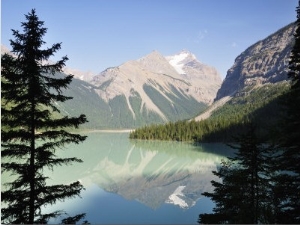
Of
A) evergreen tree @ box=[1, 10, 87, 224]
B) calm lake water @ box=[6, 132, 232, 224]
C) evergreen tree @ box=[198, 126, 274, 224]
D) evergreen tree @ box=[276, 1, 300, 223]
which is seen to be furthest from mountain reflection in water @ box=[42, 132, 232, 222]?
evergreen tree @ box=[1, 10, 87, 224]

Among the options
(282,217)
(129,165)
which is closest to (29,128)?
(282,217)

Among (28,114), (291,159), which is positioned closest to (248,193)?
(291,159)

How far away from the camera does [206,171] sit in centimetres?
8469

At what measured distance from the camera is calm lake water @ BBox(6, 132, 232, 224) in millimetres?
43812

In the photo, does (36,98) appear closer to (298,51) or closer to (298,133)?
(298,133)

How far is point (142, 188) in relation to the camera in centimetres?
6562

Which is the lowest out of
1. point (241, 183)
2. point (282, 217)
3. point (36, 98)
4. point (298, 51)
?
point (282, 217)

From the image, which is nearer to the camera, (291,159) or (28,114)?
(28,114)

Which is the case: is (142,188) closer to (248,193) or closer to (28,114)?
(248,193)

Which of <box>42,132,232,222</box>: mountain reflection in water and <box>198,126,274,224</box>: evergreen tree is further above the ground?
<box>42,132,232,222</box>: mountain reflection in water

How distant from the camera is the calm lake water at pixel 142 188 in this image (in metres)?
43.8

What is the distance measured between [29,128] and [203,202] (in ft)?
127

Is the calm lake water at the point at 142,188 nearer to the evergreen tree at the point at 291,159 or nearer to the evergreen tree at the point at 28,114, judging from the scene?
the evergreen tree at the point at 28,114

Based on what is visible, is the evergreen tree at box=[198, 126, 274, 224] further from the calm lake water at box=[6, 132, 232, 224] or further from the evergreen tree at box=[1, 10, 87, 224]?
the calm lake water at box=[6, 132, 232, 224]
